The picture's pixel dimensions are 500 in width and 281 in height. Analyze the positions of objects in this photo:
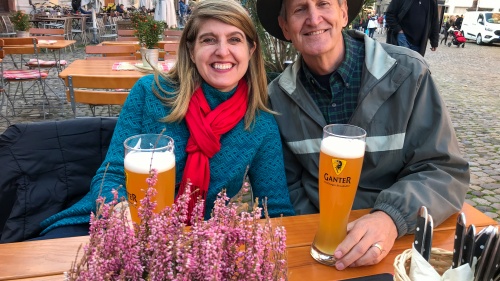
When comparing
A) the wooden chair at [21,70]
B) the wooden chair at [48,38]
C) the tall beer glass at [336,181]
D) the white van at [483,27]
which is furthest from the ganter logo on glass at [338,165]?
the white van at [483,27]

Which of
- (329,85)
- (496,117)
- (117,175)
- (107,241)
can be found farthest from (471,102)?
(107,241)

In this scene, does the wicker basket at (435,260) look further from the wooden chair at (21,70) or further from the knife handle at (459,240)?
Answer: the wooden chair at (21,70)

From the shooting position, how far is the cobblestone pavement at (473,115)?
4.77 metres

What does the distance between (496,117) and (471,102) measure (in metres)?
1.22

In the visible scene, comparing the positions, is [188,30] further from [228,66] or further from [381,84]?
[381,84]

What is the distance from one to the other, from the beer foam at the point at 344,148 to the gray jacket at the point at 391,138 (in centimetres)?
37

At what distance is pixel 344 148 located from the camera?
1220 millimetres

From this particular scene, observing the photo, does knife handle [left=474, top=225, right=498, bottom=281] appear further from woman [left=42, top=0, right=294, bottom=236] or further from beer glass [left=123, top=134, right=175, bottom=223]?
woman [left=42, top=0, right=294, bottom=236]

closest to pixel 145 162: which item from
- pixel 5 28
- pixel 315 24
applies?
pixel 315 24

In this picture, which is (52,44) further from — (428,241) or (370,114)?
(428,241)

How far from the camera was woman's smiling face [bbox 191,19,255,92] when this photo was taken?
6.60ft

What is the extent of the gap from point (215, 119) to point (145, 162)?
86 centimetres

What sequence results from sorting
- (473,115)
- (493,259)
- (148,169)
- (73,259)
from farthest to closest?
(473,115)
(73,259)
(148,169)
(493,259)

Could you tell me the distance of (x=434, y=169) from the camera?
5.45ft
